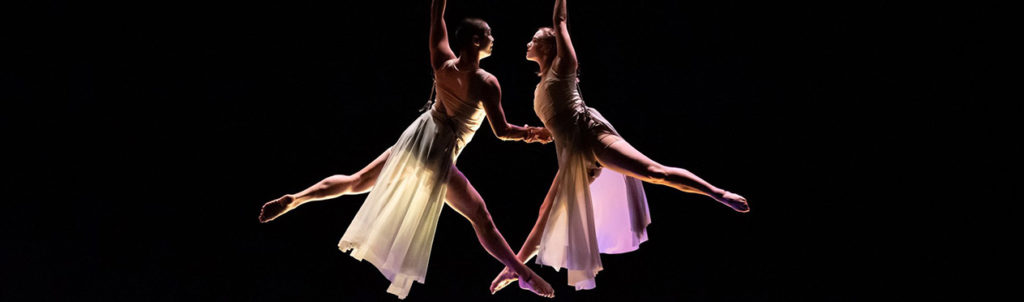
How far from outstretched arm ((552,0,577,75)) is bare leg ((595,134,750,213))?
1.23 ft

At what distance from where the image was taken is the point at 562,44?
10.3ft

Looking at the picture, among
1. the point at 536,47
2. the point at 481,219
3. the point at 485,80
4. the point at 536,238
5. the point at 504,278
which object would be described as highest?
the point at 536,47

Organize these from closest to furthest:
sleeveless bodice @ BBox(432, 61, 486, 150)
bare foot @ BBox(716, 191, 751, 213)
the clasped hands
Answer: bare foot @ BBox(716, 191, 751, 213), sleeveless bodice @ BBox(432, 61, 486, 150), the clasped hands

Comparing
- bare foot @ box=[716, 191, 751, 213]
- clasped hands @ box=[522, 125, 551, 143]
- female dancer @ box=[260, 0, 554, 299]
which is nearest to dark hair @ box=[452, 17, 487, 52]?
female dancer @ box=[260, 0, 554, 299]

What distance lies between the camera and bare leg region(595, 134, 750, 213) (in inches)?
120

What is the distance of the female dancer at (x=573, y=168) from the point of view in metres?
3.11

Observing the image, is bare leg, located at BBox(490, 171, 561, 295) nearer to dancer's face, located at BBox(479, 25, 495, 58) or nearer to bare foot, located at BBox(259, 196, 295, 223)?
dancer's face, located at BBox(479, 25, 495, 58)

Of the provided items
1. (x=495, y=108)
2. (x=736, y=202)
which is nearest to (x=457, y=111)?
(x=495, y=108)

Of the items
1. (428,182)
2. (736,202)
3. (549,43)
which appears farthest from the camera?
(549,43)

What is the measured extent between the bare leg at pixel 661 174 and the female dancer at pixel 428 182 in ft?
1.34

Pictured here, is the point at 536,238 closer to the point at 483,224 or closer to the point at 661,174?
the point at 483,224

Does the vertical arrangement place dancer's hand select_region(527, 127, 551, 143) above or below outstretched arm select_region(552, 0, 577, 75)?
below

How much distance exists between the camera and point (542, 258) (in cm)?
315

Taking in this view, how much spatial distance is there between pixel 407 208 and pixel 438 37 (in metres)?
0.71
